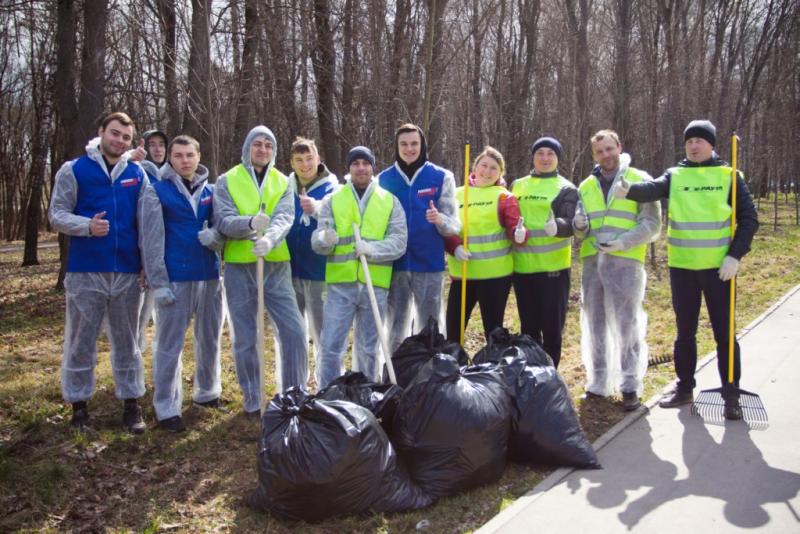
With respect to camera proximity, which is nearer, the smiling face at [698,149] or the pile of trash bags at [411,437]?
the pile of trash bags at [411,437]

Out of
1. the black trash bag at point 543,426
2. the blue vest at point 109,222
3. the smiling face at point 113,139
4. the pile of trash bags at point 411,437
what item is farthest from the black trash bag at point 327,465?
the smiling face at point 113,139

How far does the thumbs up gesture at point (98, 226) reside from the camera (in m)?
4.46

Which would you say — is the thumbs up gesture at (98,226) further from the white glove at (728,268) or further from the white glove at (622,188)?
the white glove at (728,268)

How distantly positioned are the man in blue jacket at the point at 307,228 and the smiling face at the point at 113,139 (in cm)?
122

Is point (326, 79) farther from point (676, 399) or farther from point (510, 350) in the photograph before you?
point (676, 399)

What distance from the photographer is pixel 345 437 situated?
10.6ft

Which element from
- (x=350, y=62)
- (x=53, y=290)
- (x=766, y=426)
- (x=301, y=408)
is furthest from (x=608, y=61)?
(x=301, y=408)

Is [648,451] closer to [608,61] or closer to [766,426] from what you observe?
[766,426]

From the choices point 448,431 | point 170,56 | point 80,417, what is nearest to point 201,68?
point 170,56

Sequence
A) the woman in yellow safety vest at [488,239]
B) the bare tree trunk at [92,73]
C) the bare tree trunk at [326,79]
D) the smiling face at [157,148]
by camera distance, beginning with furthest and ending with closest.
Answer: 1. the bare tree trunk at [326,79]
2. the bare tree trunk at [92,73]
3. the smiling face at [157,148]
4. the woman in yellow safety vest at [488,239]

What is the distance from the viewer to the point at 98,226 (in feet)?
14.6

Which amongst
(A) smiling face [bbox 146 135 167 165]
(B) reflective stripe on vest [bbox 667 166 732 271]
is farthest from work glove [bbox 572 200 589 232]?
(A) smiling face [bbox 146 135 167 165]

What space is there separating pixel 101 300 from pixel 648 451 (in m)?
3.87

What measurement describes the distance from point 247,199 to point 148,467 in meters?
1.92
